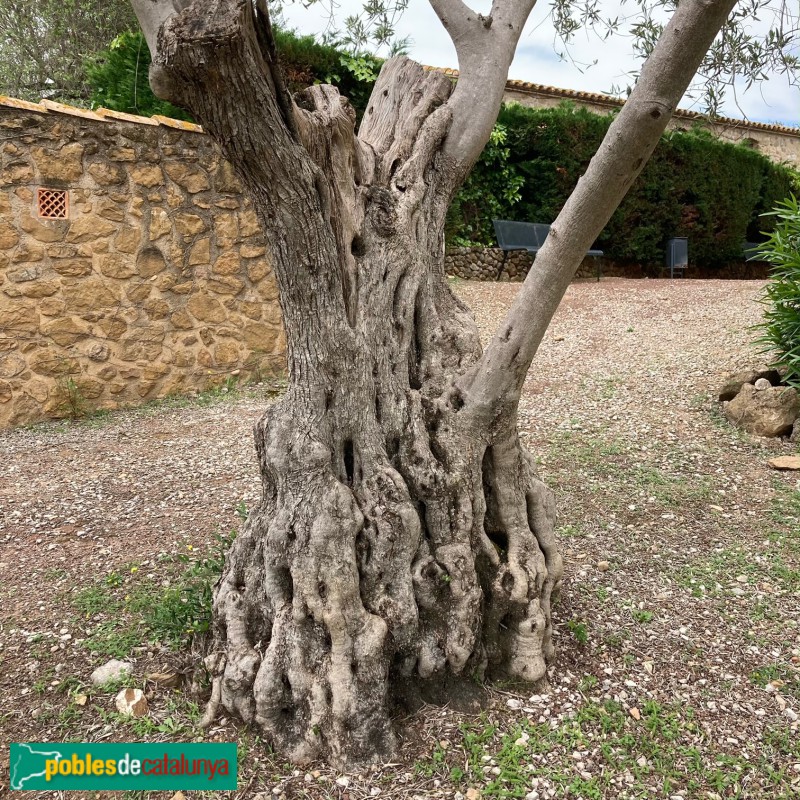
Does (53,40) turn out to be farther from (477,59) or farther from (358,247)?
(358,247)

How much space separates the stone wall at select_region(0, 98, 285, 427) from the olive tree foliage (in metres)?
8.52

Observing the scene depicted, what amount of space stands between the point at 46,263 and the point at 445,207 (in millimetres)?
4058

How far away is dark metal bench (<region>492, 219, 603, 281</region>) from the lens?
38.0 feet

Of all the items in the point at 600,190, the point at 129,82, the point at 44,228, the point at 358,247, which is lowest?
the point at 44,228

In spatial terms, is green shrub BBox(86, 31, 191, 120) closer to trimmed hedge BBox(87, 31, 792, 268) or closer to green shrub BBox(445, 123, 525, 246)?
trimmed hedge BBox(87, 31, 792, 268)

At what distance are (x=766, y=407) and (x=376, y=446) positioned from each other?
3.88 meters

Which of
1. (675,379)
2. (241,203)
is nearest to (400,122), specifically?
(241,203)

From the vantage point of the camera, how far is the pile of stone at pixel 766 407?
515cm

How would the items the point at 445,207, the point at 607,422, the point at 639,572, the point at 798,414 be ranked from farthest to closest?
the point at 607,422
the point at 798,414
the point at 639,572
the point at 445,207

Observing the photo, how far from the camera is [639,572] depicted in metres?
3.41

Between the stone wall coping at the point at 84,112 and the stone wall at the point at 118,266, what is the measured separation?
16 mm

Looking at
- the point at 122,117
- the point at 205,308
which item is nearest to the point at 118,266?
the point at 205,308

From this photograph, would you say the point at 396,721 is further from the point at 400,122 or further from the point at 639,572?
the point at 400,122

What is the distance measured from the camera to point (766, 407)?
5199mm
